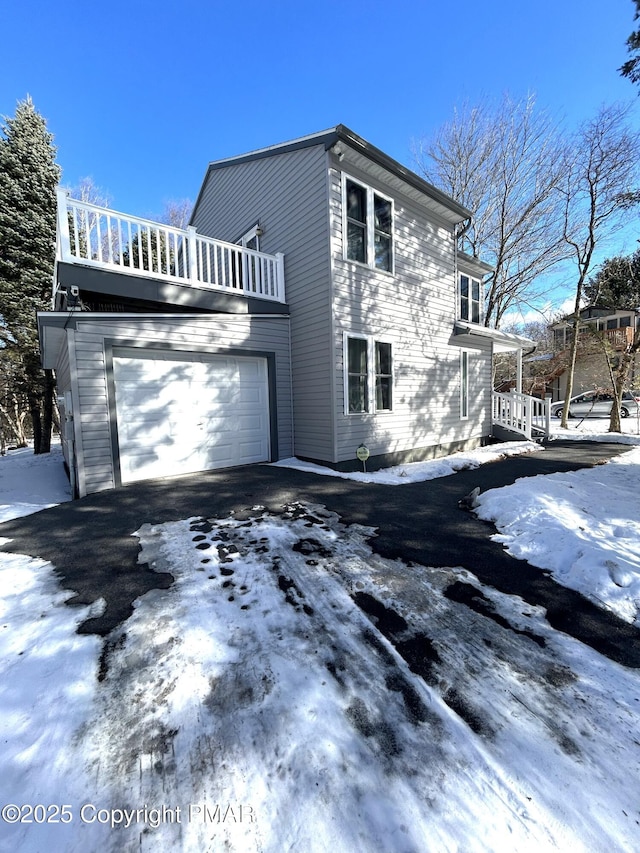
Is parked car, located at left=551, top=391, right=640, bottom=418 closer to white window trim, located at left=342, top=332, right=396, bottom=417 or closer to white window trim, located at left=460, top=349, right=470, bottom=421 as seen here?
white window trim, located at left=460, top=349, right=470, bottom=421

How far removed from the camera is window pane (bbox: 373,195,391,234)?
7391 millimetres

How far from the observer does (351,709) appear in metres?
1.68

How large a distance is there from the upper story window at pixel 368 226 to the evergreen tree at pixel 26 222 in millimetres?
12089

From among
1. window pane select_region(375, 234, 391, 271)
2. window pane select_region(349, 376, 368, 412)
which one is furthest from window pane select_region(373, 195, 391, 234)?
window pane select_region(349, 376, 368, 412)

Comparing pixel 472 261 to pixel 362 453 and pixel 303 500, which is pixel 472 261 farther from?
pixel 303 500

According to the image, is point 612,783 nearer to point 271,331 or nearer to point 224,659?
point 224,659

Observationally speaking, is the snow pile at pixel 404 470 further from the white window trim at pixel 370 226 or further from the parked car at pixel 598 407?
the parked car at pixel 598 407

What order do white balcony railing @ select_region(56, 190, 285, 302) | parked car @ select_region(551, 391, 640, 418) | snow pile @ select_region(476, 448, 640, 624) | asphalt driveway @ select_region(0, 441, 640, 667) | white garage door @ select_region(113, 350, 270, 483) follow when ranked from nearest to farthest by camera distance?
asphalt driveway @ select_region(0, 441, 640, 667) < snow pile @ select_region(476, 448, 640, 624) < white balcony railing @ select_region(56, 190, 285, 302) < white garage door @ select_region(113, 350, 270, 483) < parked car @ select_region(551, 391, 640, 418)

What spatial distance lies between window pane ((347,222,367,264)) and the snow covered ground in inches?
242

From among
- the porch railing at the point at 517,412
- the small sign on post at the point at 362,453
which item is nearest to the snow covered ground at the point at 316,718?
the small sign on post at the point at 362,453

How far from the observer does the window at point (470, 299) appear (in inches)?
439

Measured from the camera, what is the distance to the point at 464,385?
395 inches

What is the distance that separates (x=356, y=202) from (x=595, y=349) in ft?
49.0

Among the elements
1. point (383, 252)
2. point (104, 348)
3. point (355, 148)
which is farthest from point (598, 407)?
point (104, 348)
